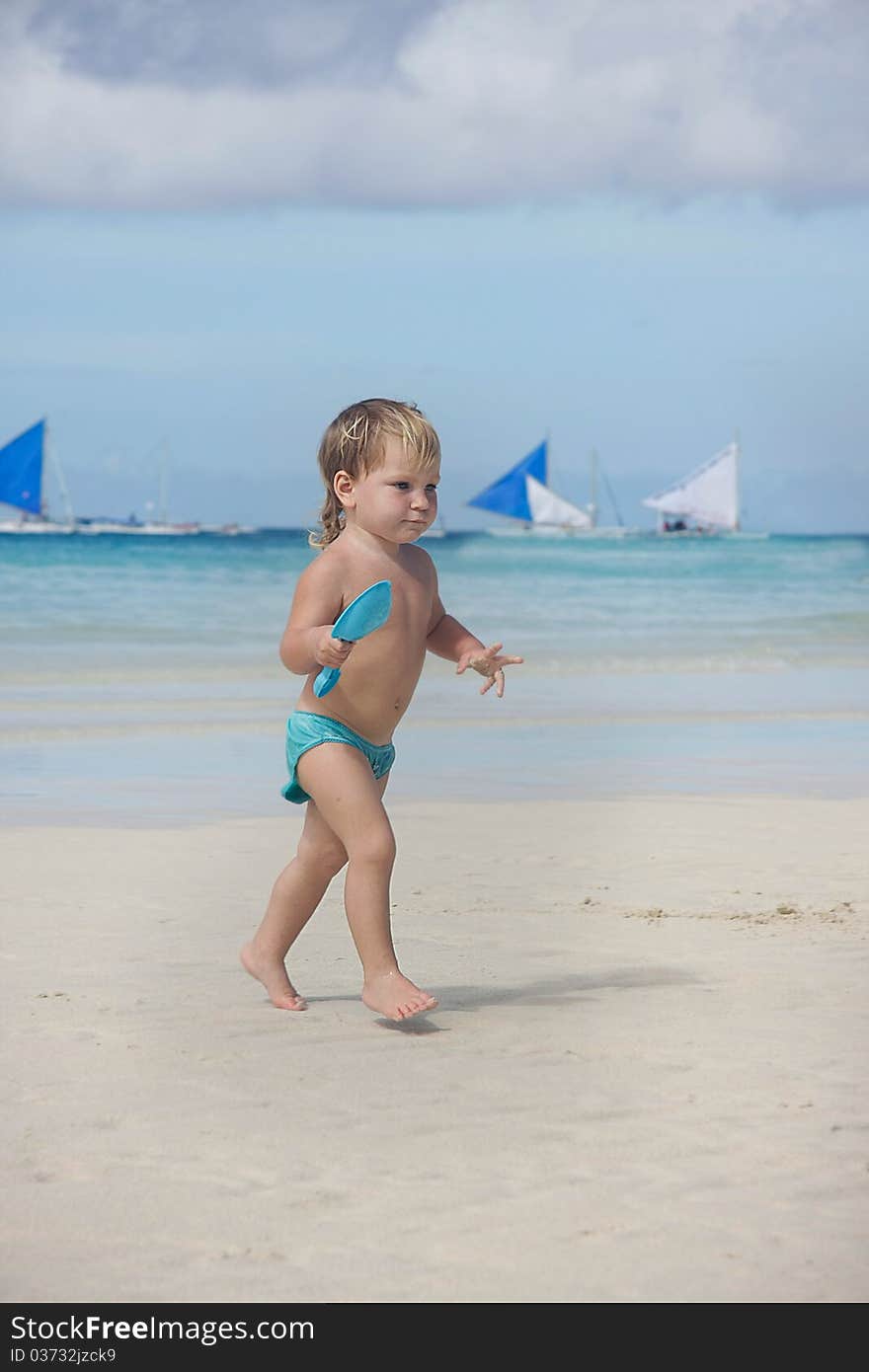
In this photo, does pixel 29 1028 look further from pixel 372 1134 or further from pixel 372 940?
pixel 372 1134

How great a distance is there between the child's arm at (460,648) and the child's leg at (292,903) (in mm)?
479

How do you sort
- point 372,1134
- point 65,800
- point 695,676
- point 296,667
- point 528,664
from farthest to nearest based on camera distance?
point 528,664
point 695,676
point 65,800
point 296,667
point 372,1134

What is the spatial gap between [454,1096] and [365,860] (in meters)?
0.68

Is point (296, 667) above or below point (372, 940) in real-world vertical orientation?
above

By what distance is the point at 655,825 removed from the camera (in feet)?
22.8

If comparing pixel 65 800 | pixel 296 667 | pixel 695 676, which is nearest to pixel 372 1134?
pixel 296 667

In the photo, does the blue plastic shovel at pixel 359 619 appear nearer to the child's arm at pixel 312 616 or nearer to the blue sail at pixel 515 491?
the child's arm at pixel 312 616

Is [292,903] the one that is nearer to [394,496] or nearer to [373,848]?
[373,848]

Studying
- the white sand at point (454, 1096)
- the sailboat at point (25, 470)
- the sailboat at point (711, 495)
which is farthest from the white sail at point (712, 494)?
the white sand at point (454, 1096)

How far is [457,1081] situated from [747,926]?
5.72 ft

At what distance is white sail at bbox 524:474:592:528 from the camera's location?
77200mm

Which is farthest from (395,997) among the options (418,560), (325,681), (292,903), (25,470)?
(25,470)

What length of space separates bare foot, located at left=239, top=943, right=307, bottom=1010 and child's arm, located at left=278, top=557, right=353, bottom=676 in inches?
27.2

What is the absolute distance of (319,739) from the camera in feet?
13.2
